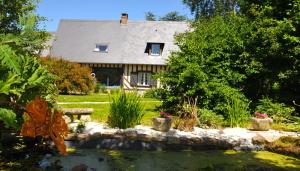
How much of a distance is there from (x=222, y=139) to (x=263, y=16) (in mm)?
7591

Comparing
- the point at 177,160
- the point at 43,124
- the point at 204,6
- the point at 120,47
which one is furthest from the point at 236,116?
the point at 204,6

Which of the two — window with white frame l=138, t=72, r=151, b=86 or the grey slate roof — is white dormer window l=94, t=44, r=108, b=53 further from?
window with white frame l=138, t=72, r=151, b=86

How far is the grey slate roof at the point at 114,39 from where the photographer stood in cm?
3108

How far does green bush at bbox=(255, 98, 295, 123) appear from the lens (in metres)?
12.1

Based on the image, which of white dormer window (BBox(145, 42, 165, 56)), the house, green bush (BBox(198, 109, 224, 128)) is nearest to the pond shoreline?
green bush (BBox(198, 109, 224, 128))

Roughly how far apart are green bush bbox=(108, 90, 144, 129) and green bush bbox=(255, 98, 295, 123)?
5.03m

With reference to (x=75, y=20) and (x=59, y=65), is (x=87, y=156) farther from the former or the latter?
(x=75, y=20)

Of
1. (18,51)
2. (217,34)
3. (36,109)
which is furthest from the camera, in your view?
(217,34)

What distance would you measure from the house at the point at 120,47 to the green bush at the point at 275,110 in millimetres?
17050

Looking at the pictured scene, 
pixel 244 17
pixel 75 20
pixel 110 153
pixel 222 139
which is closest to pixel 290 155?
pixel 222 139

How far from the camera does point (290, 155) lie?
27.6 feet

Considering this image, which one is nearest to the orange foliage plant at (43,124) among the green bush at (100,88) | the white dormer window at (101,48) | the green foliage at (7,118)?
the green foliage at (7,118)

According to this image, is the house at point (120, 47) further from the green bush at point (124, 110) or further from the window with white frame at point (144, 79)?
the green bush at point (124, 110)

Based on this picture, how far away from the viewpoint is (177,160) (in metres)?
7.61
